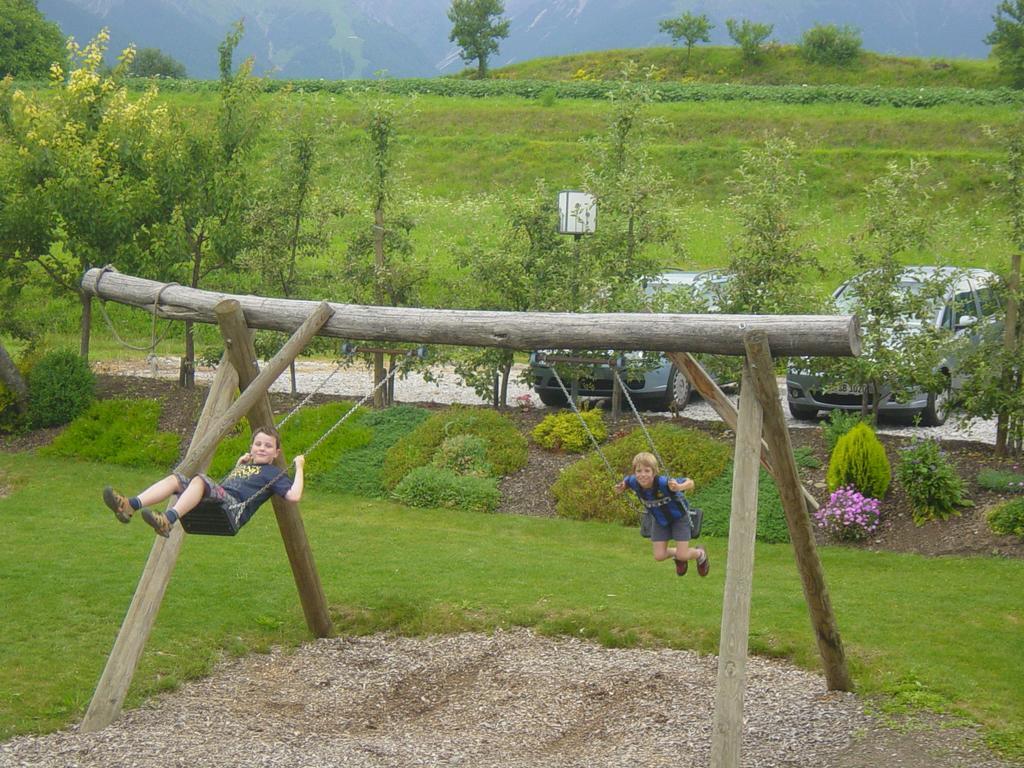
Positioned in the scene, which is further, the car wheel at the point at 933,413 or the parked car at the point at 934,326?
the car wheel at the point at 933,413

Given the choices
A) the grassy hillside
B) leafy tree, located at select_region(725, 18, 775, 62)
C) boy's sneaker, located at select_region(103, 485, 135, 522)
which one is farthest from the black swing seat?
leafy tree, located at select_region(725, 18, 775, 62)

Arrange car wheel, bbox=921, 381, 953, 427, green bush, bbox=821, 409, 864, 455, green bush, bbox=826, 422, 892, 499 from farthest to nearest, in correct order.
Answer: car wheel, bbox=921, 381, 953, 427 < green bush, bbox=821, 409, 864, 455 < green bush, bbox=826, 422, 892, 499

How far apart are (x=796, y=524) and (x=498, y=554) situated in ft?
18.1

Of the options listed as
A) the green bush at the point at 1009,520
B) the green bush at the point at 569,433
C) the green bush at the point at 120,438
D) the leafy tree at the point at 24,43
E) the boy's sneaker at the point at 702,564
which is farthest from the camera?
the leafy tree at the point at 24,43

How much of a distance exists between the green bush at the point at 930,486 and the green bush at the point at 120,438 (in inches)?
419

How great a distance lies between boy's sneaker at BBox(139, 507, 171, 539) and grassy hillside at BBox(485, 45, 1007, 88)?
196 ft

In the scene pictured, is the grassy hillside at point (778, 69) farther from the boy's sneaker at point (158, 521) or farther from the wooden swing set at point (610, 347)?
the boy's sneaker at point (158, 521)

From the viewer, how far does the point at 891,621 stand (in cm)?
1137

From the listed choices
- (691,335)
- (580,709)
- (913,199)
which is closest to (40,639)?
(580,709)

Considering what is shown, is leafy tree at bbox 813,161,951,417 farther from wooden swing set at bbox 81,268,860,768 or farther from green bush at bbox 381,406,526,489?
wooden swing set at bbox 81,268,860,768

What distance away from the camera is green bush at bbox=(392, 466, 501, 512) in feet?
52.9

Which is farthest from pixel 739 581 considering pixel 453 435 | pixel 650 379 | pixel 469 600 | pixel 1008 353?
pixel 650 379

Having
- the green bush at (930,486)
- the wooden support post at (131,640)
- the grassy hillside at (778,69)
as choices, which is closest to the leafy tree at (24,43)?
the grassy hillside at (778,69)

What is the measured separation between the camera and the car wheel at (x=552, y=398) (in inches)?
789
